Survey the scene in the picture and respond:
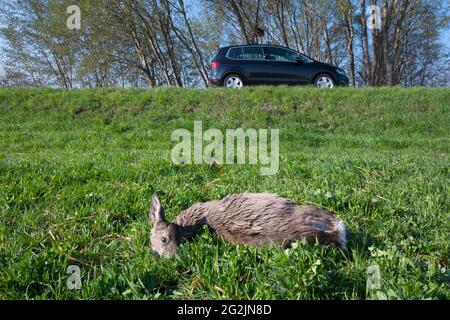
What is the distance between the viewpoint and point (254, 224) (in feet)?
6.44

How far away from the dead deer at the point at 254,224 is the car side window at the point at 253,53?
11721 mm

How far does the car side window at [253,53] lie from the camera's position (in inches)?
514

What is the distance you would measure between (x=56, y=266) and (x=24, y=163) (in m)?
2.51

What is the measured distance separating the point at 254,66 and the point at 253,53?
75 centimetres

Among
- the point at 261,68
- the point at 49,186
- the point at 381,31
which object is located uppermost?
the point at 381,31

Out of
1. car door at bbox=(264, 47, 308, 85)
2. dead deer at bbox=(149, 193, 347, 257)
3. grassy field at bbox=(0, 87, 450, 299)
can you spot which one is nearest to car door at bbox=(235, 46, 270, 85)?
car door at bbox=(264, 47, 308, 85)

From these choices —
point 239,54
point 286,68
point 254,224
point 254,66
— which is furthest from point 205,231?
point 239,54

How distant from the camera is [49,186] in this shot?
3197 millimetres

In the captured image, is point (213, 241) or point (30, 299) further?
point (213, 241)

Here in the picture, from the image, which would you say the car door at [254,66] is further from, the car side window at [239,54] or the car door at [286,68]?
the car door at [286,68]

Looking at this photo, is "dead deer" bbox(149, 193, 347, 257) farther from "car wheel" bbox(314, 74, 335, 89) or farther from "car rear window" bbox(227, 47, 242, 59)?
"car wheel" bbox(314, 74, 335, 89)

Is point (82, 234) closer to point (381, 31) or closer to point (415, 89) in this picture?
point (415, 89)

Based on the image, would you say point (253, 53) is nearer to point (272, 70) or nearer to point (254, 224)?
point (272, 70)
